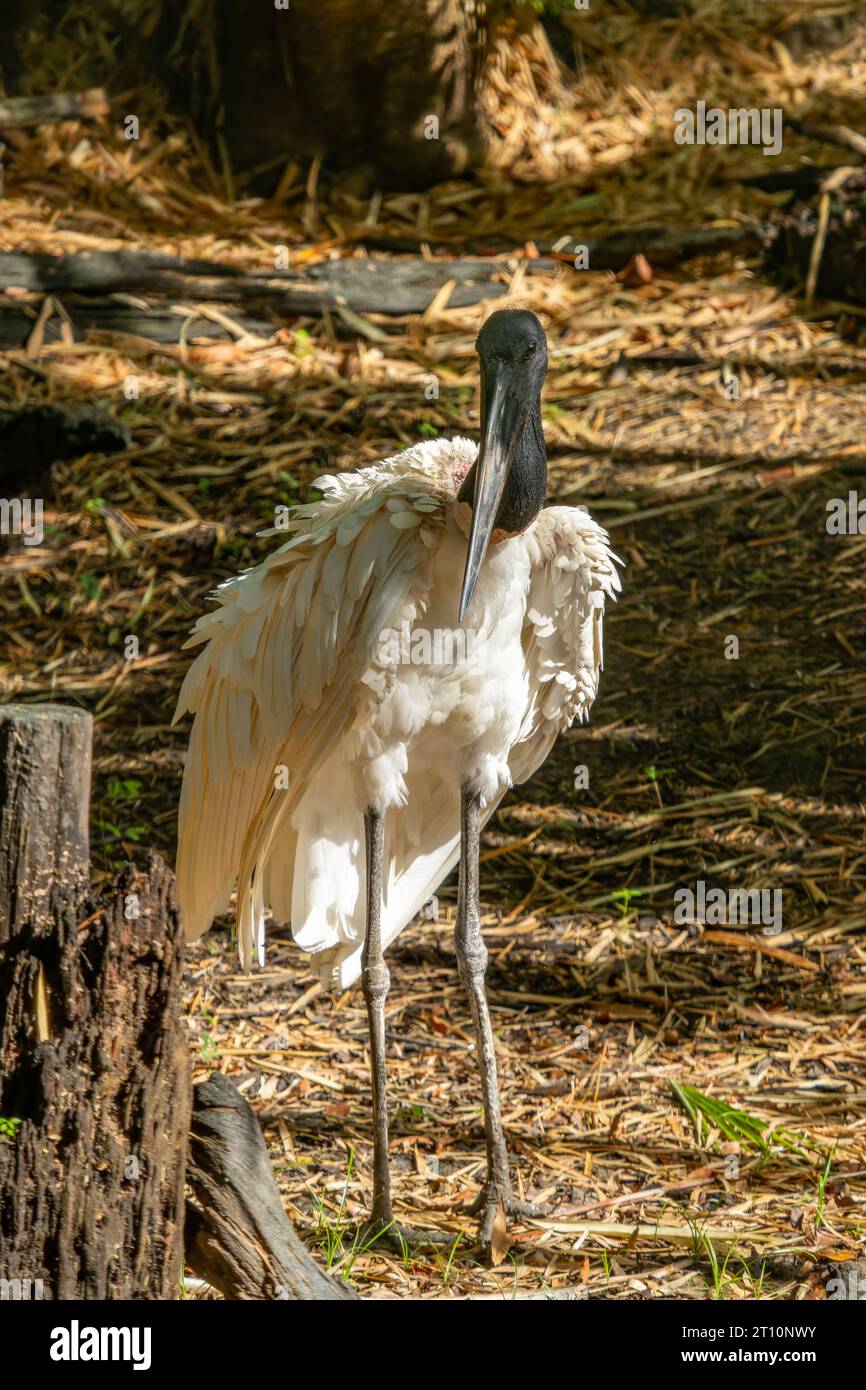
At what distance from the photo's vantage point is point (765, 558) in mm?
7344

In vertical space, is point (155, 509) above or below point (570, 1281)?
above

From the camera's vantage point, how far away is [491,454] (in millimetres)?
4070

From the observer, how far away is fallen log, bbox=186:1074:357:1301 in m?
3.10

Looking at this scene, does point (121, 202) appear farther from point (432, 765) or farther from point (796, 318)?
point (432, 765)

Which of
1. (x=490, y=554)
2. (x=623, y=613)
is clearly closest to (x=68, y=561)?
(x=623, y=613)

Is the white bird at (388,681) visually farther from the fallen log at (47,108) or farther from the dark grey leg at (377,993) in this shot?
the fallen log at (47,108)

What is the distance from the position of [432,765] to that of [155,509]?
3.54 meters

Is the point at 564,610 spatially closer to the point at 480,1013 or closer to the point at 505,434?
the point at 505,434

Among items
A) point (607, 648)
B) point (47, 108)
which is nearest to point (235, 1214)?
point (607, 648)

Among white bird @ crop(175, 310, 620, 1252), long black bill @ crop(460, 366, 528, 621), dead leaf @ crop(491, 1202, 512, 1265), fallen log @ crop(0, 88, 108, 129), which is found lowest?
dead leaf @ crop(491, 1202, 512, 1265)

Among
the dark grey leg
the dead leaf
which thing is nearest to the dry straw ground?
the dead leaf

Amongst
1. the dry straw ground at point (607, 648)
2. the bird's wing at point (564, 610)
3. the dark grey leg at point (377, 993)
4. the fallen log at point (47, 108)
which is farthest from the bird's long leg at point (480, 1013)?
the fallen log at point (47, 108)

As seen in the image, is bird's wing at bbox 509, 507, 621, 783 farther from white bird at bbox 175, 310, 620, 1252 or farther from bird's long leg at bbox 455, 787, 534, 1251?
bird's long leg at bbox 455, 787, 534, 1251

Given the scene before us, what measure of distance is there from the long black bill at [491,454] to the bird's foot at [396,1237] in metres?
1.66
